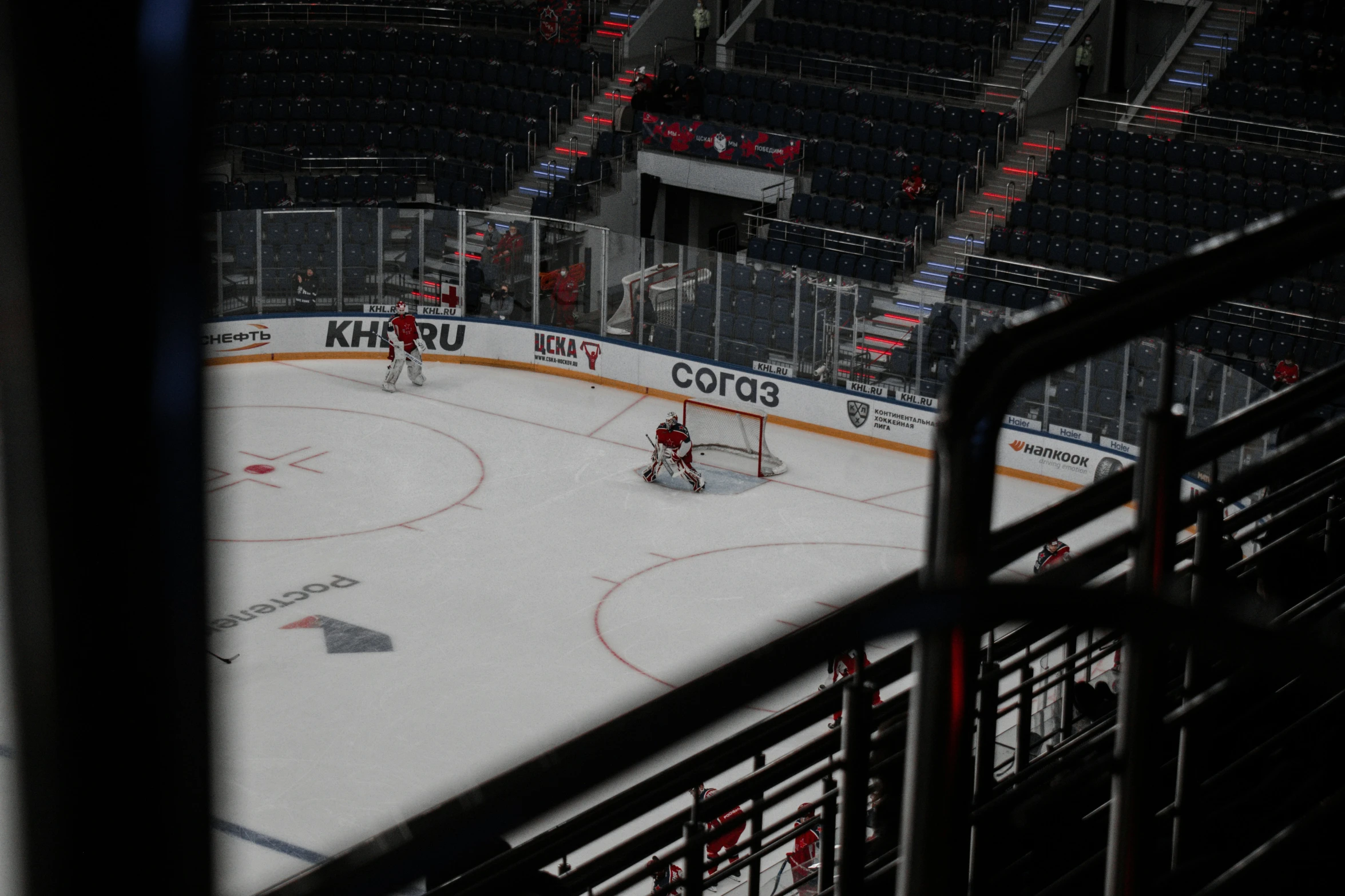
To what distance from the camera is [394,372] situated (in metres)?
22.8

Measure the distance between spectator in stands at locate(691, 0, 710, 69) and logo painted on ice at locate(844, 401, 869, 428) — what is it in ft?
32.1

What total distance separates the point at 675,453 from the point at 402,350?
5186mm

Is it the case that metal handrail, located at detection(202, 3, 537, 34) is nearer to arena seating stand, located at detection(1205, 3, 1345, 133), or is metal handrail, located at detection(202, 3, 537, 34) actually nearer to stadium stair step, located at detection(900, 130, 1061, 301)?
stadium stair step, located at detection(900, 130, 1061, 301)

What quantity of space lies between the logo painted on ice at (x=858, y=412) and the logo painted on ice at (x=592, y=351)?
3911mm

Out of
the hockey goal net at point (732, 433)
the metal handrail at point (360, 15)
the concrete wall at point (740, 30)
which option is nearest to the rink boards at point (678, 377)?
the hockey goal net at point (732, 433)

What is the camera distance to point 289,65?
29359 millimetres

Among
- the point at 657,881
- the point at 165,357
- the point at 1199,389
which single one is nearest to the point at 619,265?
the point at 1199,389

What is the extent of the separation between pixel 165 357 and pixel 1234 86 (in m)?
26.1

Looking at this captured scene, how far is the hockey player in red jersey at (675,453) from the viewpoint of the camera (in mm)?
19219

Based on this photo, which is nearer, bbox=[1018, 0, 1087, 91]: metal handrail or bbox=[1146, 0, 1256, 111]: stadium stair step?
bbox=[1146, 0, 1256, 111]: stadium stair step

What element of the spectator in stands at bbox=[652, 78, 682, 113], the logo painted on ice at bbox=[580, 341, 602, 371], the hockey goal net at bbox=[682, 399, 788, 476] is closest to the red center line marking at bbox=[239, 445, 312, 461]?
the hockey goal net at bbox=[682, 399, 788, 476]

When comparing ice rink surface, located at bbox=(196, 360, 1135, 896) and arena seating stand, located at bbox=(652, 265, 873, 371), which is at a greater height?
arena seating stand, located at bbox=(652, 265, 873, 371)

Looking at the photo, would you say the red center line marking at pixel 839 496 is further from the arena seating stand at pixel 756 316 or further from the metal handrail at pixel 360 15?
the metal handrail at pixel 360 15

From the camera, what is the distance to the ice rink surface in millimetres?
13172
